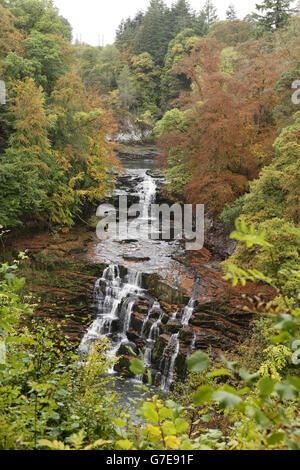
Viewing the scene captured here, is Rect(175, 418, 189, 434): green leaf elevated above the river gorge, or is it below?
above

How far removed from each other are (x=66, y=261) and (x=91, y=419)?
1071 centimetres

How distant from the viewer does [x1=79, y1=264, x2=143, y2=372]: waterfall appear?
10648 mm

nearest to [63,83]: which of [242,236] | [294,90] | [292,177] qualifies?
[294,90]

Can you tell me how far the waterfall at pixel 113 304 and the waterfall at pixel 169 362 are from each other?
1507mm

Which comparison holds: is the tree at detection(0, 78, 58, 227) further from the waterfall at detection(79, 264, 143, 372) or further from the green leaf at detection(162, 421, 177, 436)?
the green leaf at detection(162, 421, 177, 436)

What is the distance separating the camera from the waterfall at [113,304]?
10.6 meters

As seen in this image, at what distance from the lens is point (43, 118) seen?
13.0 m

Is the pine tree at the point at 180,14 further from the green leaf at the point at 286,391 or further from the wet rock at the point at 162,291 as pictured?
the green leaf at the point at 286,391

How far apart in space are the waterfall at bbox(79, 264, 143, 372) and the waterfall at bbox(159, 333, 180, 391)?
1.51 metres

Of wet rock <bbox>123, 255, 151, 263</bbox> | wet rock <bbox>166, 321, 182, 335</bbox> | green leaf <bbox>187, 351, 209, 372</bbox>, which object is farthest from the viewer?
wet rock <bbox>123, 255, 151, 263</bbox>

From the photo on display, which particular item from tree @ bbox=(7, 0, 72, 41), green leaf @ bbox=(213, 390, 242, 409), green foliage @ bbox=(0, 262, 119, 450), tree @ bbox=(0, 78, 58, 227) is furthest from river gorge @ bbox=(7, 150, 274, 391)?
tree @ bbox=(7, 0, 72, 41)

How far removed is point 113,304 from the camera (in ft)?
37.5

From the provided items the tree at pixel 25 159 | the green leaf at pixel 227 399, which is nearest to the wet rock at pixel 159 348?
the tree at pixel 25 159

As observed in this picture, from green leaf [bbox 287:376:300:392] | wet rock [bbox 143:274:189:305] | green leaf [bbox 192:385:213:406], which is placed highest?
green leaf [bbox 287:376:300:392]
